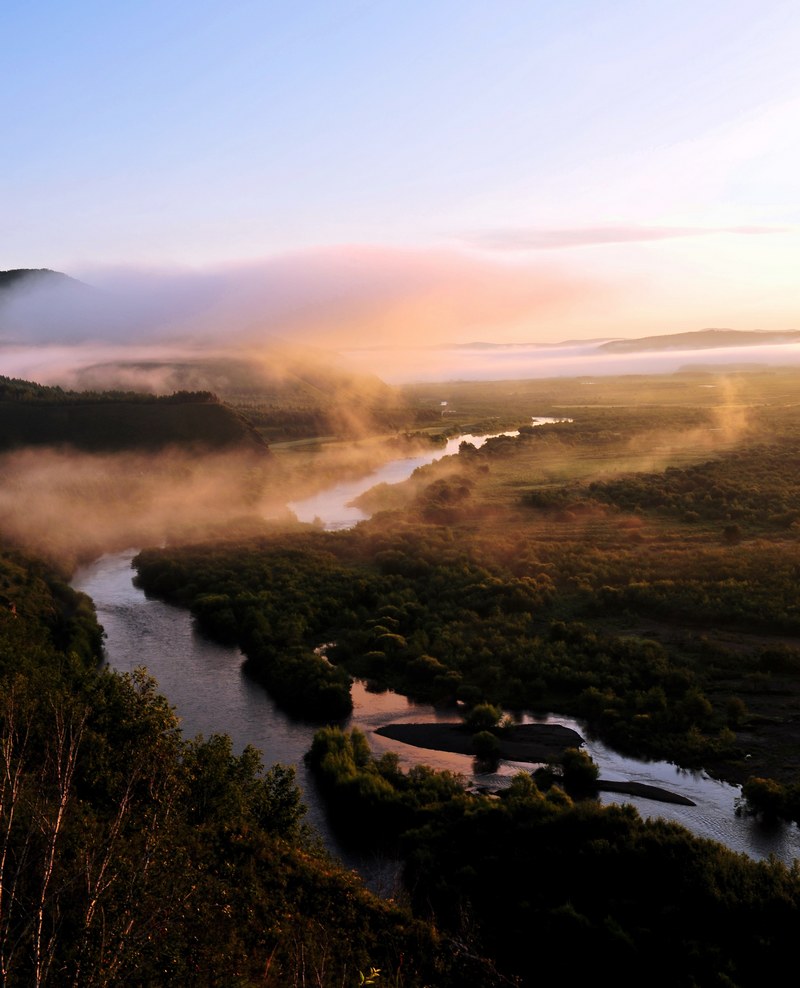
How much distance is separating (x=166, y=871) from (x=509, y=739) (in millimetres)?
17866

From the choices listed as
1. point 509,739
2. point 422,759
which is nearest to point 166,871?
point 422,759

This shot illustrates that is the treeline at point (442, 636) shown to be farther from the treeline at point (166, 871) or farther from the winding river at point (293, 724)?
the treeline at point (166, 871)

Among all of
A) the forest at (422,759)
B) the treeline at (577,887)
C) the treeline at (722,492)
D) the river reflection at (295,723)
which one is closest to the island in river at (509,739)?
the river reflection at (295,723)

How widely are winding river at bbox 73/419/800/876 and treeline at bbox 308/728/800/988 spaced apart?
174 cm

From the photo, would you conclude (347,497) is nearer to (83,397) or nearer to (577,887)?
(83,397)

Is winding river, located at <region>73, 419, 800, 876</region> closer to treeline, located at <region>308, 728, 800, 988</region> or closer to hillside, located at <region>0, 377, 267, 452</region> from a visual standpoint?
treeline, located at <region>308, 728, 800, 988</region>

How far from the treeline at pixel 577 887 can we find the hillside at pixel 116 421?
76.3 meters

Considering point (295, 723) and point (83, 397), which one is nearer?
point (295, 723)

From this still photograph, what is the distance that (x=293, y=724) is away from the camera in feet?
109

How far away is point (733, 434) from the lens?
412 ft

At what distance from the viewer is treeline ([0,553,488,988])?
12430 millimetres

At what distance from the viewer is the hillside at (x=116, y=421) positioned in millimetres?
91750

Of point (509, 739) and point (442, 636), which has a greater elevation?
point (442, 636)

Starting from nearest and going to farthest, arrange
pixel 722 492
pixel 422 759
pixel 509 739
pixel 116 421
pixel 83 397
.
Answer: pixel 422 759
pixel 509 739
pixel 722 492
pixel 116 421
pixel 83 397
